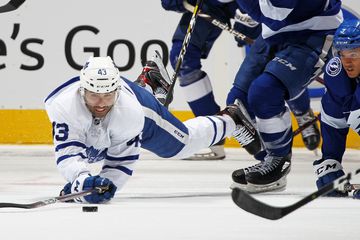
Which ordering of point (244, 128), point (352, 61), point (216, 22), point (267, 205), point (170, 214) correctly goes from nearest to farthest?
point (267, 205), point (170, 214), point (352, 61), point (244, 128), point (216, 22)

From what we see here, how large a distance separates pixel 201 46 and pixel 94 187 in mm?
2433

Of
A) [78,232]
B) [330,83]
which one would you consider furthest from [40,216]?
[330,83]

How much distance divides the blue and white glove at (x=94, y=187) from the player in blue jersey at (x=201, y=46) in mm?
2282

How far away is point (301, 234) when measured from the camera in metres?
2.77

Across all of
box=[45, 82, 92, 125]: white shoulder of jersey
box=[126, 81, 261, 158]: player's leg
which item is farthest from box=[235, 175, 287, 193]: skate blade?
box=[45, 82, 92, 125]: white shoulder of jersey

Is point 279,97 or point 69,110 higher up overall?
point 69,110

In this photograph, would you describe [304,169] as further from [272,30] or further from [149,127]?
[149,127]

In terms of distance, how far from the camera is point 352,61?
3.64 metres

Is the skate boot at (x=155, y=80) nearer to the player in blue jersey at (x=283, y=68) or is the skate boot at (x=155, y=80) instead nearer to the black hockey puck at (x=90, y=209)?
the player in blue jersey at (x=283, y=68)

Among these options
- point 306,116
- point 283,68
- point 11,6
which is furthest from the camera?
point 11,6

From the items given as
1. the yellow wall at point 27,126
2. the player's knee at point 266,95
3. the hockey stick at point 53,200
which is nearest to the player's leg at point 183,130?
the player's knee at point 266,95

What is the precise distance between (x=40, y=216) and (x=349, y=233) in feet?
3.15

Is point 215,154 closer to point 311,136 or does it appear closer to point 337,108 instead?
point 311,136

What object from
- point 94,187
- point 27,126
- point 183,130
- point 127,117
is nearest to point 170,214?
point 94,187
